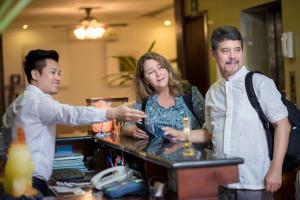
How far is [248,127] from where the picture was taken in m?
2.68

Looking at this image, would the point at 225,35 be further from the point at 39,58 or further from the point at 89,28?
the point at 89,28

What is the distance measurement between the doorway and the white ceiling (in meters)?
3.65

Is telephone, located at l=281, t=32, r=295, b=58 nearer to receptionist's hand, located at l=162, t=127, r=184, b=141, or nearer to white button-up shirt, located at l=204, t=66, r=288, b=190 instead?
receptionist's hand, located at l=162, t=127, r=184, b=141

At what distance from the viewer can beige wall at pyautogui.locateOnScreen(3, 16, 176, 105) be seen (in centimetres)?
1222

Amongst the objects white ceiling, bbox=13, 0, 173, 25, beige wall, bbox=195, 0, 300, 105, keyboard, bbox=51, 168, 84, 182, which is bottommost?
keyboard, bbox=51, 168, 84, 182

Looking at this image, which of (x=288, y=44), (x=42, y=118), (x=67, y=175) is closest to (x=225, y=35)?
(x=42, y=118)

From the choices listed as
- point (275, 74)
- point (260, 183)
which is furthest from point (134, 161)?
point (275, 74)

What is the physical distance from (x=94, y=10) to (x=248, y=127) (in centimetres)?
814

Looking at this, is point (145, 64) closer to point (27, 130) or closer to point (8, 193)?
point (27, 130)

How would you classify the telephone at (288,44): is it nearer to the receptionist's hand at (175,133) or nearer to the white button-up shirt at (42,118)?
the receptionist's hand at (175,133)

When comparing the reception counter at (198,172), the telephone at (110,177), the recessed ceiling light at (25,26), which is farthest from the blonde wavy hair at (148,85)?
the recessed ceiling light at (25,26)

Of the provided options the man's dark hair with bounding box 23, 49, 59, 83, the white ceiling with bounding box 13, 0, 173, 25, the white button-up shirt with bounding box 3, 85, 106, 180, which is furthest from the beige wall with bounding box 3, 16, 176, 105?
the white button-up shirt with bounding box 3, 85, 106, 180

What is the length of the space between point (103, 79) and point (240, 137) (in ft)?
33.0

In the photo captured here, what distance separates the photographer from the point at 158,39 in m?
12.8
